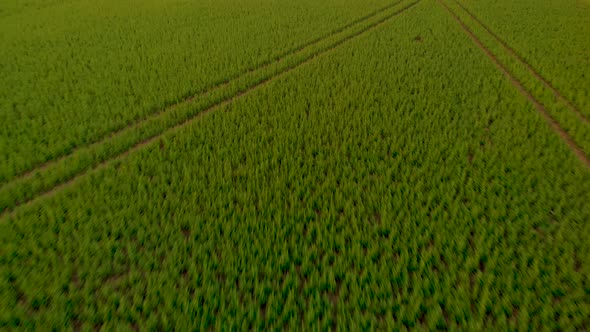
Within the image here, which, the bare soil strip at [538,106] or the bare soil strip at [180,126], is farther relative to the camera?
the bare soil strip at [538,106]

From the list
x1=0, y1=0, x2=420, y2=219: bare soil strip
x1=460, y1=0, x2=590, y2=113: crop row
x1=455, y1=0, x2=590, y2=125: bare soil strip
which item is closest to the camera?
x1=0, y1=0, x2=420, y2=219: bare soil strip

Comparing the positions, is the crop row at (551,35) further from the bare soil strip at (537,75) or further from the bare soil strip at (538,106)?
the bare soil strip at (538,106)

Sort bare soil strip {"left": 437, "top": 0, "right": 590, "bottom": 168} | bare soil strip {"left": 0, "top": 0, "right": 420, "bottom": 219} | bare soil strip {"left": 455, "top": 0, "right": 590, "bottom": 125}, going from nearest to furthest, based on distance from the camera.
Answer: bare soil strip {"left": 0, "top": 0, "right": 420, "bottom": 219}, bare soil strip {"left": 437, "top": 0, "right": 590, "bottom": 168}, bare soil strip {"left": 455, "top": 0, "right": 590, "bottom": 125}

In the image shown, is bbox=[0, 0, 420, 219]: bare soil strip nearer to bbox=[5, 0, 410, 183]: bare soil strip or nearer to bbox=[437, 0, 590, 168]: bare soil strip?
bbox=[5, 0, 410, 183]: bare soil strip

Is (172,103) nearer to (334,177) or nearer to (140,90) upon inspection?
(140,90)

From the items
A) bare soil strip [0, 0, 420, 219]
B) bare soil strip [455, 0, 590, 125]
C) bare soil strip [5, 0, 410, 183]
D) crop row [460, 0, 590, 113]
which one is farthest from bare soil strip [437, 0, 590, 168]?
bare soil strip [5, 0, 410, 183]

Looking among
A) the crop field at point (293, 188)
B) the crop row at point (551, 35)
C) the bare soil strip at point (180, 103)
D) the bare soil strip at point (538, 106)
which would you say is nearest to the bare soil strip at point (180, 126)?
the crop field at point (293, 188)

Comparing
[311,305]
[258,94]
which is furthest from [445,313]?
[258,94]

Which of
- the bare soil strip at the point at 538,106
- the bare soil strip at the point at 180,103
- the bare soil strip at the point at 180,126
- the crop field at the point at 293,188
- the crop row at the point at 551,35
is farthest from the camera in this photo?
the crop row at the point at 551,35
